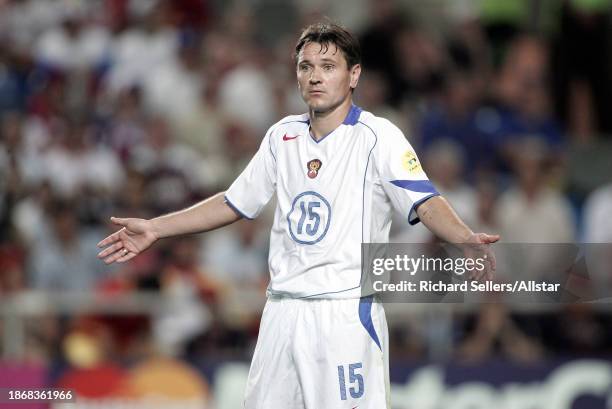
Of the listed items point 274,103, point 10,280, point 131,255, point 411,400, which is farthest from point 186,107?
point 131,255

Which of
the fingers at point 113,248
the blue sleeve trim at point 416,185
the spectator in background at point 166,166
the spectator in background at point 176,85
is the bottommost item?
the fingers at point 113,248

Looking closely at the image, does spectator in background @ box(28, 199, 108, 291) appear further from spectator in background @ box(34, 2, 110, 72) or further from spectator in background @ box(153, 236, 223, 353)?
spectator in background @ box(34, 2, 110, 72)

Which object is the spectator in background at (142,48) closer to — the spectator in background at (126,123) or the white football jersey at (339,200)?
the spectator in background at (126,123)

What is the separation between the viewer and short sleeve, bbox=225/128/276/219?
5.43 meters

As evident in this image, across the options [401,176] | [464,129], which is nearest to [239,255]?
[464,129]

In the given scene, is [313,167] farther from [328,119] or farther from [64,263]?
[64,263]

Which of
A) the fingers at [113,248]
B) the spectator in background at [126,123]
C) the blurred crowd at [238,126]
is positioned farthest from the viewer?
the spectator in background at [126,123]

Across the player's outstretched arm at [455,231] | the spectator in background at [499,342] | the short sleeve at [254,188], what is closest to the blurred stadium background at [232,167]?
the spectator in background at [499,342]

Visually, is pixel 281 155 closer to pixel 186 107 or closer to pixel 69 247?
pixel 69 247

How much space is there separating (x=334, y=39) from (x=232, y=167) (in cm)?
650

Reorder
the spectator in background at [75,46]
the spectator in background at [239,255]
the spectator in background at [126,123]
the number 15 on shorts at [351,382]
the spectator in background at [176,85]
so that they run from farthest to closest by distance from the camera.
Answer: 1. the spectator in background at [75,46]
2. the spectator in background at [176,85]
3. the spectator in background at [126,123]
4. the spectator in background at [239,255]
5. the number 15 on shorts at [351,382]

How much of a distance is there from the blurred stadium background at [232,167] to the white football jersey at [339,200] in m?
4.27

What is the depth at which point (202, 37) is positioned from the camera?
1346 cm

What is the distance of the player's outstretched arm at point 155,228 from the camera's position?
5.35m
